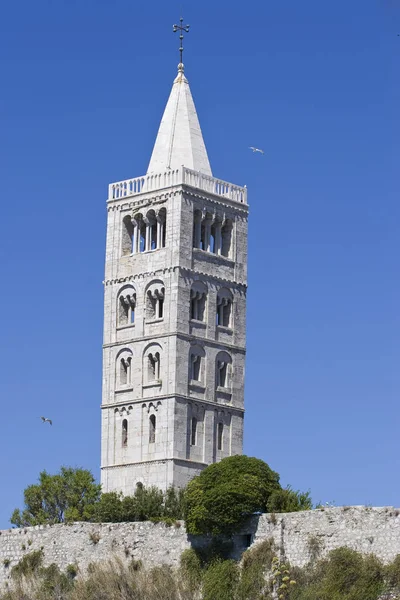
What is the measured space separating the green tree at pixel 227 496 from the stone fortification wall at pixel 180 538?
746mm

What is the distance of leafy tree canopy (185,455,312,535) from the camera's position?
255 ft

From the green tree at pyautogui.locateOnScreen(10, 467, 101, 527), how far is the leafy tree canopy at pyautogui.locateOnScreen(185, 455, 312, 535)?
15818mm

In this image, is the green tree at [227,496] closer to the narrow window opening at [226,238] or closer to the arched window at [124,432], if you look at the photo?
the arched window at [124,432]

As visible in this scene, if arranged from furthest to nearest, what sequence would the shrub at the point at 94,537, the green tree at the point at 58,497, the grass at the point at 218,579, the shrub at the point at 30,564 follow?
the green tree at the point at 58,497 → the shrub at the point at 30,564 → the shrub at the point at 94,537 → the grass at the point at 218,579

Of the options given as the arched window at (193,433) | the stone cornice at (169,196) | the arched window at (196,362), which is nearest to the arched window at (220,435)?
the arched window at (193,433)

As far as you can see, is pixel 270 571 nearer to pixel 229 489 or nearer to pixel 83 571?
pixel 229 489

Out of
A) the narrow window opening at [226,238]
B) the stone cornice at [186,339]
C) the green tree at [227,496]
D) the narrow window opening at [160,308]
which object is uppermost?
the narrow window opening at [226,238]

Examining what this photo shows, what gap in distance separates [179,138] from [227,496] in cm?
2886

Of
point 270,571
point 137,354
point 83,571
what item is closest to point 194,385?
point 137,354

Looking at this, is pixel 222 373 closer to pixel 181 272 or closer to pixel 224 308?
pixel 224 308

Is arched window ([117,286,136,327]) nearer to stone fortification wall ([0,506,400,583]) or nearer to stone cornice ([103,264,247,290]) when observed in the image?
stone cornice ([103,264,247,290])

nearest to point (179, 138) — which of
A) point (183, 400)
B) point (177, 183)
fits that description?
point (177, 183)

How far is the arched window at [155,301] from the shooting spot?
98.9 m

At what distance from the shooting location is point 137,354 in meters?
98.9
